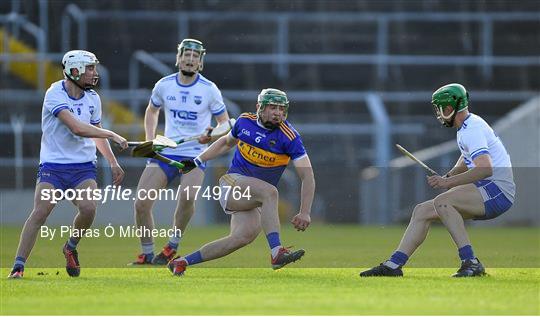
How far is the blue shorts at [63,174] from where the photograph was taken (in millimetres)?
9484

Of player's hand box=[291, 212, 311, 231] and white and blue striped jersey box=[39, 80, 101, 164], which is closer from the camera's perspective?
player's hand box=[291, 212, 311, 231]

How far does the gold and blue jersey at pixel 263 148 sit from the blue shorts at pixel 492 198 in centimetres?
136

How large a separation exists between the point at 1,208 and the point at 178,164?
28.9 ft

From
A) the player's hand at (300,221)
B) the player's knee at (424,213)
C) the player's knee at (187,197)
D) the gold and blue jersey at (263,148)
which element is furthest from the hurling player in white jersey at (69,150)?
the player's knee at (424,213)

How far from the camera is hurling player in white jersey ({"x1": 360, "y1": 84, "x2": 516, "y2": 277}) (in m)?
9.45

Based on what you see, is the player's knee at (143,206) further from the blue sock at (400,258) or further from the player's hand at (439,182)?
the player's hand at (439,182)

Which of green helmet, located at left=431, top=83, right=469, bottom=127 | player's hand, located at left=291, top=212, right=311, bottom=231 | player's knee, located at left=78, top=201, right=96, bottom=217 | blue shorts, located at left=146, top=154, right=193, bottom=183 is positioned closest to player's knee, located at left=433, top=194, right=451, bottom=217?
green helmet, located at left=431, top=83, right=469, bottom=127

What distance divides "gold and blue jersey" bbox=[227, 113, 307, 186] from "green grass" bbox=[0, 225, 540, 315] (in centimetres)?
80

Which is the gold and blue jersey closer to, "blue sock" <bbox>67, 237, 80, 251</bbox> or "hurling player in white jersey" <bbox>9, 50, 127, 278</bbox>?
"hurling player in white jersey" <bbox>9, 50, 127, 278</bbox>

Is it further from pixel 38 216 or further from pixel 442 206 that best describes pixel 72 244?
pixel 442 206

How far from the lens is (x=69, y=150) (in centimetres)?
962

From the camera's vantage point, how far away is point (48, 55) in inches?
915

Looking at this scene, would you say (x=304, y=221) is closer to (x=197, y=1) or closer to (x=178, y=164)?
(x=178, y=164)

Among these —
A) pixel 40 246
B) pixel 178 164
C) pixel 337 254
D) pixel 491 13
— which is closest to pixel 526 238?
pixel 337 254
